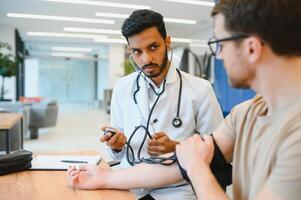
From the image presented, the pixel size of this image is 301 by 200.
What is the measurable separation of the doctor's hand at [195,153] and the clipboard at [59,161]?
0.51 meters

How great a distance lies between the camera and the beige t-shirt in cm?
72

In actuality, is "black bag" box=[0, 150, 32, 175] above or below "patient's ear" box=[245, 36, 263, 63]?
below

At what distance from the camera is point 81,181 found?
112cm

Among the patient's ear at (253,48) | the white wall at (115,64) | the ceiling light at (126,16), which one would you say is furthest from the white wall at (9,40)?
the patient's ear at (253,48)

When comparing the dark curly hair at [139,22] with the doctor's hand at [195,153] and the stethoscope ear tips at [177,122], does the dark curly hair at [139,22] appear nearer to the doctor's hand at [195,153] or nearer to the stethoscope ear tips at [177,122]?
the stethoscope ear tips at [177,122]

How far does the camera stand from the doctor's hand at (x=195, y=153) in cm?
93

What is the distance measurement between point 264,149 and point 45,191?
686 mm

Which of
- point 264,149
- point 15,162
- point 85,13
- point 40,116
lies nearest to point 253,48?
point 264,149

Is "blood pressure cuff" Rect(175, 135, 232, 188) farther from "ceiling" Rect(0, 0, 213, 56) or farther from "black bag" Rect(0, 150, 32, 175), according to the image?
"ceiling" Rect(0, 0, 213, 56)

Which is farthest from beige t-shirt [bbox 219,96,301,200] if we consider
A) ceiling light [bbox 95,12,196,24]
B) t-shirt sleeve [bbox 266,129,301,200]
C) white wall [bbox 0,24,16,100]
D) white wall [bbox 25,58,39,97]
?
white wall [bbox 25,58,39,97]

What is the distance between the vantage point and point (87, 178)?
3.70 ft

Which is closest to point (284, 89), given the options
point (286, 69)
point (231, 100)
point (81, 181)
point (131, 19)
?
point (286, 69)

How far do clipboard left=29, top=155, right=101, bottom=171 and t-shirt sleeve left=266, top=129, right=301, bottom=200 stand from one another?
82 cm

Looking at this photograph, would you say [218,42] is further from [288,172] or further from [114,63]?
[114,63]
